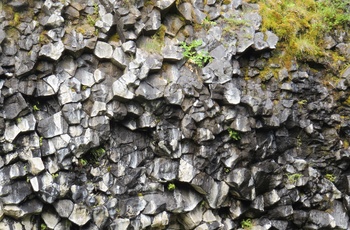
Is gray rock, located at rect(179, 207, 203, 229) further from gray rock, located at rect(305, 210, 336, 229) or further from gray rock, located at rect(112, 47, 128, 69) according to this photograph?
gray rock, located at rect(112, 47, 128, 69)

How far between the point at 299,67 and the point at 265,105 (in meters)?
1.14

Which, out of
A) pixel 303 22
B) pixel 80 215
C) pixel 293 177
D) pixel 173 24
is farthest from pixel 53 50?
pixel 303 22

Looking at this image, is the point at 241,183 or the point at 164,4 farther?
the point at 164,4

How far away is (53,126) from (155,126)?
147 centimetres

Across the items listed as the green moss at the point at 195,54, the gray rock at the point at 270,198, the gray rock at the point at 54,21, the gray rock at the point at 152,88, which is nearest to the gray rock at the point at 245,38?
the green moss at the point at 195,54

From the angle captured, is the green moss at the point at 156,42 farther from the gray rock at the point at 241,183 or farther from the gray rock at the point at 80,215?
the gray rock at the point at 80,215

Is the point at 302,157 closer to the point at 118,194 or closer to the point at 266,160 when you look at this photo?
the point at 266,160

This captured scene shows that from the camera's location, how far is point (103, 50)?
6785mm

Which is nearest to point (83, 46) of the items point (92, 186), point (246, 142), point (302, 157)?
point (92, 186)

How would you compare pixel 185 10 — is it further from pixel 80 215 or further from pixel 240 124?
pixel 80 215

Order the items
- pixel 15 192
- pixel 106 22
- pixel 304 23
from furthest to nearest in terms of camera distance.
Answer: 1. pixel 304 23
2. pixel 106 22
3. pixel 15 192

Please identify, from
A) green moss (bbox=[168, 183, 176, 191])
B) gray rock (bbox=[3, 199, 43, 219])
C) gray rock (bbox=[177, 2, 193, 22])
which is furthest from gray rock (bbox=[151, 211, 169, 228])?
gray rock (bbox=[177, 2, 193, 22])

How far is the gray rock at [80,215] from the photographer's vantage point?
6.20 metres

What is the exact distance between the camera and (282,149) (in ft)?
24.5
